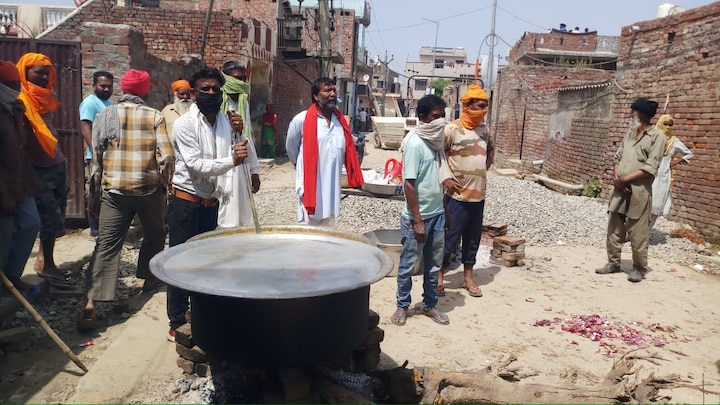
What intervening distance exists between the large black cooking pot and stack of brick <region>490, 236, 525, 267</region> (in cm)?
350

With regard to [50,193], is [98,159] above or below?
above

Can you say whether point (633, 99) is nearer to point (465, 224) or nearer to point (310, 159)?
point (465, 224)

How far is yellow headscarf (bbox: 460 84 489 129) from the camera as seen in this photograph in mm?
4281

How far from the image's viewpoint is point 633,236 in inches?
→ 205

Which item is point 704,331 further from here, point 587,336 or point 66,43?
point 66,43

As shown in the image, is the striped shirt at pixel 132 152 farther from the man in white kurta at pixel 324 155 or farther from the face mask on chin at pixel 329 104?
the face mask on chin at pixel 329 104

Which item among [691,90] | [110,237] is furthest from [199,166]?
[691,90]

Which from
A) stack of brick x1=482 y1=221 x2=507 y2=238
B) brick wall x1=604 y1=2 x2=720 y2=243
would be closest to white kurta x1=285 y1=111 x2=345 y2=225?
stack of brick x1=482 y1=221 x2=507 y2=238

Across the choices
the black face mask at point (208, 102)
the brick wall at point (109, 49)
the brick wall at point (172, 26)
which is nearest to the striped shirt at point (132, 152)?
the black face mask at point (208, 102)

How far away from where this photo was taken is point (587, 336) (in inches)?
154

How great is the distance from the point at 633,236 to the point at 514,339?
2.27 meters

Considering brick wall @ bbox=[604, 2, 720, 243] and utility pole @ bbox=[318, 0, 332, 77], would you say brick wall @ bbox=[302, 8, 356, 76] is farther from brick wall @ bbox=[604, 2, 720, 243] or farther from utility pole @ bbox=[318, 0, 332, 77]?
brick wall @ bbox=[604, 2, 720, 243]

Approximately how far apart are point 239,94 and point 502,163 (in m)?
13.6

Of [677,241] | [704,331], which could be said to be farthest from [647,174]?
[677,241]
